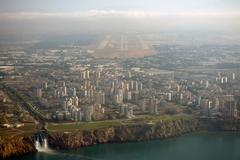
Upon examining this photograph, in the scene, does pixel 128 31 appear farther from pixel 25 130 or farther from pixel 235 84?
pixel 25 130

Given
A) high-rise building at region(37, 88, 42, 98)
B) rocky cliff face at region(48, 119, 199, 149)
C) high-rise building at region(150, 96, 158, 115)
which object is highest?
high-rise building at region(37, 88, 42, 98)

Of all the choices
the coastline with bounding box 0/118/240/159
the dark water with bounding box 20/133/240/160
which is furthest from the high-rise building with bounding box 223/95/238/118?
the dark water with bounding box 20/133/240/160

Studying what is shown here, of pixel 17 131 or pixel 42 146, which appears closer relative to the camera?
pixel 42 146

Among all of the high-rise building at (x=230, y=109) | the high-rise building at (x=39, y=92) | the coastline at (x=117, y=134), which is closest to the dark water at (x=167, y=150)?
the coastline at (x=117, y=134)

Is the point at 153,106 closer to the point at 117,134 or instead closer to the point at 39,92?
the point at 117,134

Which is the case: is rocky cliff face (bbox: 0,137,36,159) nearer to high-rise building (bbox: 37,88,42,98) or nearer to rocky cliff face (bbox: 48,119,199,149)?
rocky cliff face (bbox: 48,119,199,149)

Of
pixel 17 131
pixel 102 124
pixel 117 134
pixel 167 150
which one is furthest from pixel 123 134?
pixel 17 131
